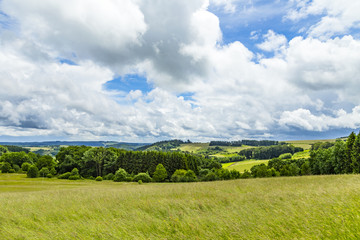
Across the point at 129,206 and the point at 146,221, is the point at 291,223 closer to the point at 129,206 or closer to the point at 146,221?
the point at 146,221

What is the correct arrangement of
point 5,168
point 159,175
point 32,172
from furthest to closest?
point 5,168, point 159,175, point 32,172

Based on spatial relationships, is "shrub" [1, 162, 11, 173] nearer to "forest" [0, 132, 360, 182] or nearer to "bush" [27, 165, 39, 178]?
"forest" [0, 132, 360, 182]

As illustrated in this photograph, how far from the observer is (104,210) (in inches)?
340

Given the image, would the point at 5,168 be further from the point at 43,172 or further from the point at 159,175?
the point at 159,175

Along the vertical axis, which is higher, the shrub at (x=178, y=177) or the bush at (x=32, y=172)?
the bush at (x=32, y=172)

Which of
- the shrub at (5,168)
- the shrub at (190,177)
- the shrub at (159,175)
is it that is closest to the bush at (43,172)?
the shrub at (5,168)

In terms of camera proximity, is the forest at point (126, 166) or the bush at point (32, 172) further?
the forest at point (126, 166)

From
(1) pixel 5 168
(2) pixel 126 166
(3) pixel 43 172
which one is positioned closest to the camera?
(3) pixel 43 172

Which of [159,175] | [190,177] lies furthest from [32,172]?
[190,177]

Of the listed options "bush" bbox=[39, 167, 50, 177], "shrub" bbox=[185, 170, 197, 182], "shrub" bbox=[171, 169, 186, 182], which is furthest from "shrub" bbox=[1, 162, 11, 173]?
"shrub" bbox=[185, 170, 197, 182]

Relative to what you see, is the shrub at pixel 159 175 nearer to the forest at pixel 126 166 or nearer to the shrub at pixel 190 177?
the forest at pixel 126 166

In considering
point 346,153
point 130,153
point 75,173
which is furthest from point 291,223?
point 130,153

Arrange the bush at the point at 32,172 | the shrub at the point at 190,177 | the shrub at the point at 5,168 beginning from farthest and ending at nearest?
the shrub at the point at 5,168 < the bush at the point at 32,172 < the shrub at the point at 190,177

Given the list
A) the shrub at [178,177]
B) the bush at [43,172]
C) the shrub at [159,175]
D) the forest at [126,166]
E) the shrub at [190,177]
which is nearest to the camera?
the shrub at [190,177]
